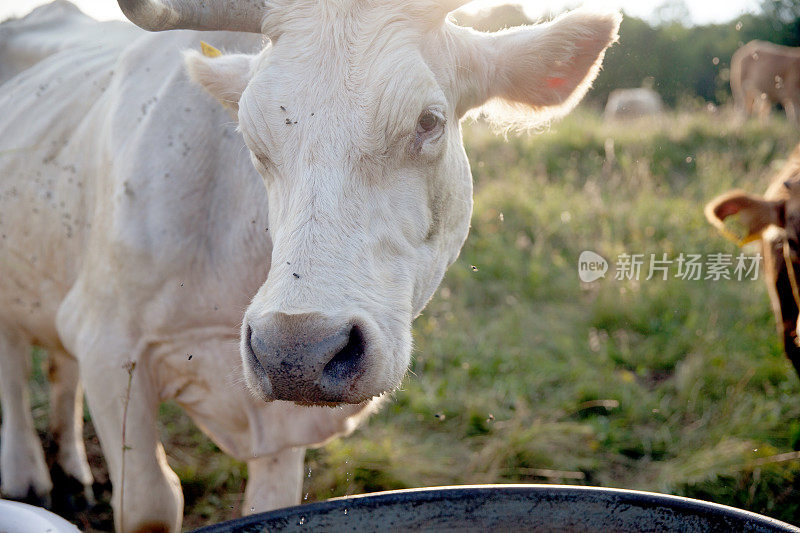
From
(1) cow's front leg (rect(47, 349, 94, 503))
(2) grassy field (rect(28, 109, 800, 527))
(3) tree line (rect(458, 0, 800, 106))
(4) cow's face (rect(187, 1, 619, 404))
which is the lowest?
(3) tree line (rect(458, 0, 800, 106))

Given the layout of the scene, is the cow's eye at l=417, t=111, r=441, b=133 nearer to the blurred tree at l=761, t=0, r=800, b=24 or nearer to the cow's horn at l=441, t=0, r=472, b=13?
the cow's horn at l=441, t=0, r=472, b=13

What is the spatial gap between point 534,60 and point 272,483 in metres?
1.76

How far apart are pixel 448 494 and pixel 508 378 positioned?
8.68 ft

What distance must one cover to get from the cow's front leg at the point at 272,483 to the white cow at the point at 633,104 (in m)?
10.1

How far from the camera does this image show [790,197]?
9.75ft

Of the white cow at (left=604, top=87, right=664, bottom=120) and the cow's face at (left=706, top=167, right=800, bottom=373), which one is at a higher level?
the cow's face at (left=706, top=167, right=800, bottom=373)

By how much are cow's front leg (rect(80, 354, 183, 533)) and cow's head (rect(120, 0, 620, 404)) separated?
81 cm

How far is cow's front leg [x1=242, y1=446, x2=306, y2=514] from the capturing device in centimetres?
279

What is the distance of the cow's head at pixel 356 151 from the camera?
1.47 m

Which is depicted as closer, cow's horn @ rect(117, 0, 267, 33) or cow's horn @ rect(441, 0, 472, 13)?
cow's horn @ rect(117, 0, 267, 33)

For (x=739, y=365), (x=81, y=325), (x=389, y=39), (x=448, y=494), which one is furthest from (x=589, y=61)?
(x=739, y=365)

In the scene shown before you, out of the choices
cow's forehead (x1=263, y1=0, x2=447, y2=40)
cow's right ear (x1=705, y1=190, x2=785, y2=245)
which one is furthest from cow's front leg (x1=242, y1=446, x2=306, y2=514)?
cow's right ear (x1=705, y1=190, x2=785, y2=245)

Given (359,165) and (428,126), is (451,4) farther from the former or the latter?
(359,165)

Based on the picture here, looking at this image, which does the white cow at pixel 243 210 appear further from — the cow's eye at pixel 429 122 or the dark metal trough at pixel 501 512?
the dark metal trough at pixel 501 512
